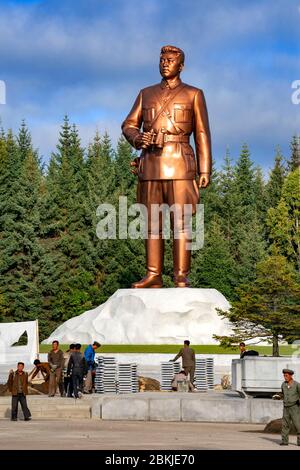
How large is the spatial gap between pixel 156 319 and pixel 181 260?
6.44 feet

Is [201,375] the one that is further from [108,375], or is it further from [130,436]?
[130,436]

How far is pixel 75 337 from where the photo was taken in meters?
30.2

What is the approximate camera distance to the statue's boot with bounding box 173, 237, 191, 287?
27.9 metres

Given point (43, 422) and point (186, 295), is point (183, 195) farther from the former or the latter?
point (43, 422)

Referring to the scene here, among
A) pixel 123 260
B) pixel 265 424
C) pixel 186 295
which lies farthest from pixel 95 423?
pixel 123 260

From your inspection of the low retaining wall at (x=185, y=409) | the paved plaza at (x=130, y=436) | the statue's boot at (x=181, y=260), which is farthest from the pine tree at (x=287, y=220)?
the paved plaza at (x=130, y=436)

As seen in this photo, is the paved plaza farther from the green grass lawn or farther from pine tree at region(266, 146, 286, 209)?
pine tree at region(266, 146, 286, 209)

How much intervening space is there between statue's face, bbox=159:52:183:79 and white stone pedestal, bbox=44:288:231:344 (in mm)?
5665

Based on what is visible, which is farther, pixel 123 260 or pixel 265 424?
pixel 123 260

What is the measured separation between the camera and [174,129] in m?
27.5

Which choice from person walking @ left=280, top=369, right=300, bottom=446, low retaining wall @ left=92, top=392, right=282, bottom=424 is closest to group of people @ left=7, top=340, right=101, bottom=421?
low retaining wall @ left=92, top=392, right=282, bottom=424

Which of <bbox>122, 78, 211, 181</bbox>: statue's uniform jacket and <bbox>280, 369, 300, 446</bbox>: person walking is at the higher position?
<bbox>122, 78, 211, 181</bbox>: statue's uniform jacket

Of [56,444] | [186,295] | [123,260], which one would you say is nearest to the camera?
[56,444]
